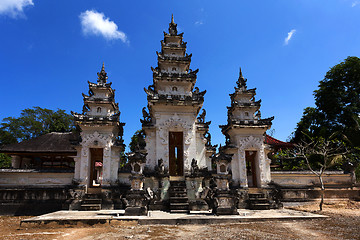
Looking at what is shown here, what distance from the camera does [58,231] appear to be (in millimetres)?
7992

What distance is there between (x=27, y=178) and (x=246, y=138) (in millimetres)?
13997

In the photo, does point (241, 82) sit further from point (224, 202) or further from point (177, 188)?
point (224, 202)

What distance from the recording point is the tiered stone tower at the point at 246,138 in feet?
48.5

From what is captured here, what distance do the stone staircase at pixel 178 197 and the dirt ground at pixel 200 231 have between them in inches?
130

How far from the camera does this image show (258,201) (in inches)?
533

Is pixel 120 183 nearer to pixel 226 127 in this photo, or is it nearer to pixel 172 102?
pixel 172 102

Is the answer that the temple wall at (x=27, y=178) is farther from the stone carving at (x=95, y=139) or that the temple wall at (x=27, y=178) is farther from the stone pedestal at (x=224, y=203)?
the stone pedestal at (x=224, y=203)

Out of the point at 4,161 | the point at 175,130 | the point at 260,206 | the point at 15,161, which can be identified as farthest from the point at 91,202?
the point at 4,161

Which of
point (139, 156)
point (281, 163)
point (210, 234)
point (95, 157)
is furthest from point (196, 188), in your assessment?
point (281, 163)

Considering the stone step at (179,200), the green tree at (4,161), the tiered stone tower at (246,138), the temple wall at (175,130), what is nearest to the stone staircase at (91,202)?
the temple wall at (175,130)

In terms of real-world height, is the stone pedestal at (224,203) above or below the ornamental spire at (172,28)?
below

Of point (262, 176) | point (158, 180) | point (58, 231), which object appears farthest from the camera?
point (262, 176)

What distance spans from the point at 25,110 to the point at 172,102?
32.9m

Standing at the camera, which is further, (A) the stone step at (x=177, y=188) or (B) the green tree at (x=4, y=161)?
(B) the green tree at (x=4, y=161)
